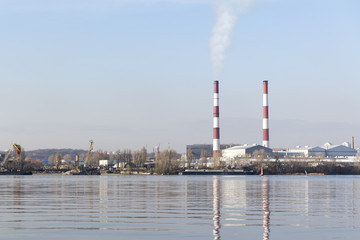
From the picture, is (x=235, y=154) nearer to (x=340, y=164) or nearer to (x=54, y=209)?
(x=340, y=164)

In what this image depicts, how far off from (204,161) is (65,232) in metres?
161

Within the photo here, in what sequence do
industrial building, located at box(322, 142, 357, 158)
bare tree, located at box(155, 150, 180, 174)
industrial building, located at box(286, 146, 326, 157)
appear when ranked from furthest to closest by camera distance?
industrial building, located at box(322, 142, 357, 158) < industrial building, located at box(286, 146, 326, 157) < bare tree, located at box(155, 150, 180, 174)

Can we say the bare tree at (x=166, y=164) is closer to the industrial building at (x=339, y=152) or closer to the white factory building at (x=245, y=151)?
the white factory building at (x=245, y=151)

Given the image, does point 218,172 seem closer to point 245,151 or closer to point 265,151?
point 265,151

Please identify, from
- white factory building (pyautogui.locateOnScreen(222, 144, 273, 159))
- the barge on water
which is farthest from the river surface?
white factory building (pyautogui.locateOnScreen(222, 144, 273, 159))

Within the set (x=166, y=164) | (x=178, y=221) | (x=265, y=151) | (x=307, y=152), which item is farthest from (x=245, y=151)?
(x=178, y=221)

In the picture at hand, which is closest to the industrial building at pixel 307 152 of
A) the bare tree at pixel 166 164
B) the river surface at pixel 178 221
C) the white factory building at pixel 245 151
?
the white factory building at pixel 245 151

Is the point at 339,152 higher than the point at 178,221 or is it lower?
higher

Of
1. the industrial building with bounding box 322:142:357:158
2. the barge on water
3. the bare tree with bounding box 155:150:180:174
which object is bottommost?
the barge on water

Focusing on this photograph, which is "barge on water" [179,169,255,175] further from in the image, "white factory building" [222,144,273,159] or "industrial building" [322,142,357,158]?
"industrial building" [322,142,357,158]

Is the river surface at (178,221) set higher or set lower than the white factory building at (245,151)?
lower

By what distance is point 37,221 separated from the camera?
2103 centimetres

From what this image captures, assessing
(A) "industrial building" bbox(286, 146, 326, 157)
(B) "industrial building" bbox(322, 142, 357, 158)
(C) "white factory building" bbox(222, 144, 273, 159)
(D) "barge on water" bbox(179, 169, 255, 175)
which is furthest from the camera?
(B) "industrial building" bbox(322, 142, 357, 158)

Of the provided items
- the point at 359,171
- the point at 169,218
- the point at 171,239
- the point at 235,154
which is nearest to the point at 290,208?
the point at 169,218
